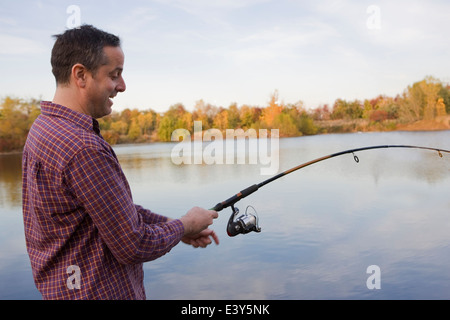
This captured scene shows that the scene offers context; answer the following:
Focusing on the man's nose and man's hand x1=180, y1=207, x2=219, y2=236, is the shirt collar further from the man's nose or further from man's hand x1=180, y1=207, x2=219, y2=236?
man's hand x1=180, y1=207, x2=219, y2=236

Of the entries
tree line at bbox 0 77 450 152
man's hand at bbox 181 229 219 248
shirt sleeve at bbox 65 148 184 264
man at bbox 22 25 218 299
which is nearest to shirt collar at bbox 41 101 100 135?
man at bbox 22 25 218 299

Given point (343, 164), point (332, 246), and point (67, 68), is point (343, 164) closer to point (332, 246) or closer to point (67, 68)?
point (332, 246)

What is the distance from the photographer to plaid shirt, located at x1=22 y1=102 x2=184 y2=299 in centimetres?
125

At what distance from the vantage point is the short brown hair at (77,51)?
140 cm

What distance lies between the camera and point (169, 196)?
13.2 metres

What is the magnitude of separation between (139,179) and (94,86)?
596 inches

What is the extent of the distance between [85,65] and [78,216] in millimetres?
502

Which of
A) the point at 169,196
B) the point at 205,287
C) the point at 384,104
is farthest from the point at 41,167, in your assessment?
the point at 384,104

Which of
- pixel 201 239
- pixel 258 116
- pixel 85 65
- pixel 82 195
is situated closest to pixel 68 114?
pixel 85 65

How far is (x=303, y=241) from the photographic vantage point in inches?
384

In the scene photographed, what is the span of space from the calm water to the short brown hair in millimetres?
5612

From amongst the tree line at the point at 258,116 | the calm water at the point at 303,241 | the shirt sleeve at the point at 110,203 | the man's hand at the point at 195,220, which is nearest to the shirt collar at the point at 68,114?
the shirt sleeve at the point at 110,203

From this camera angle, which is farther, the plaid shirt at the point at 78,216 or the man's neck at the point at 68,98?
A: the man's neck at the point at 68,98

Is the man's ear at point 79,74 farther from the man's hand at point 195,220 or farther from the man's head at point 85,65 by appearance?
the man's hand at point 195,220
